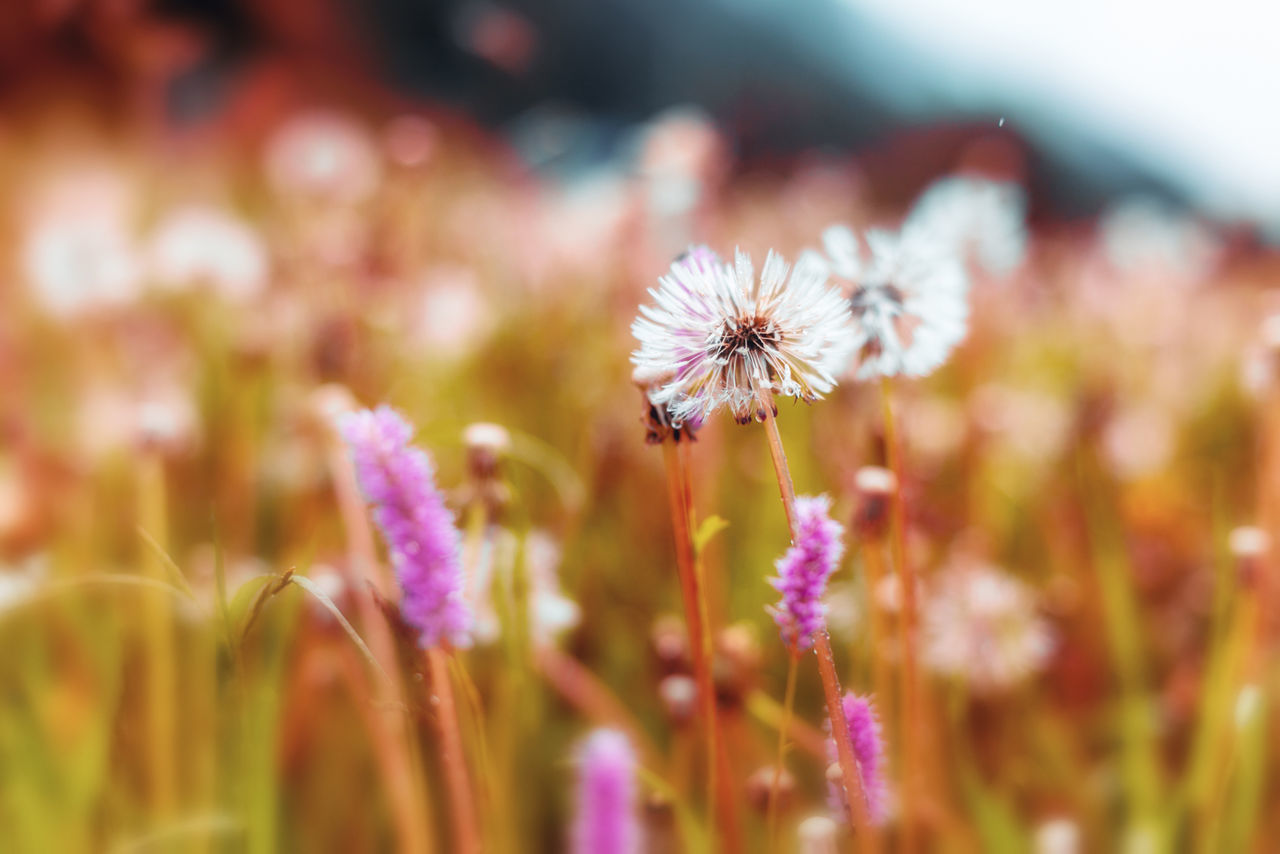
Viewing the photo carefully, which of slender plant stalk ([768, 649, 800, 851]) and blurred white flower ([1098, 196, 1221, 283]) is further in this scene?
blurred white flower ([1098, 196, 1221, 283])

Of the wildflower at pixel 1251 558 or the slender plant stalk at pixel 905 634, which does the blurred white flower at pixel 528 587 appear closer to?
the slender plant stalk at pixel 905 634

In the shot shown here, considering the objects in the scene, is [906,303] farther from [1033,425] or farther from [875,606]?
[1033,425]

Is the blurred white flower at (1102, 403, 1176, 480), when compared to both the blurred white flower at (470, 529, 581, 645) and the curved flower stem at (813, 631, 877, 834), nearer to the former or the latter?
the blurred white flower at (470, 529, 581, 645)

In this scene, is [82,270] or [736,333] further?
[82,270]


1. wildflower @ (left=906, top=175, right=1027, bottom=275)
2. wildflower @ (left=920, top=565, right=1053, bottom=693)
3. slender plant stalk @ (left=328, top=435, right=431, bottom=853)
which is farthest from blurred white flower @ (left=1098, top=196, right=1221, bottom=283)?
slender plant stalk @ (left=328, top=435, right=431, bottom=853)

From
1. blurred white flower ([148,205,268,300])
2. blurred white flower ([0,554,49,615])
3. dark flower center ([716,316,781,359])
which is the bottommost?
dark flower center ([716,316,781,359])

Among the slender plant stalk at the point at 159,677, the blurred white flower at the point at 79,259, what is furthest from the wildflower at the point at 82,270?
the slender plant stalk at the point at 159,677

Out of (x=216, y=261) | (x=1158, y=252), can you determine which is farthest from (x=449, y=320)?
(x=1158, y=252)

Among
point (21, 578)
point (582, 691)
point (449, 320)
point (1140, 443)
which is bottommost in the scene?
point (582, 691)
